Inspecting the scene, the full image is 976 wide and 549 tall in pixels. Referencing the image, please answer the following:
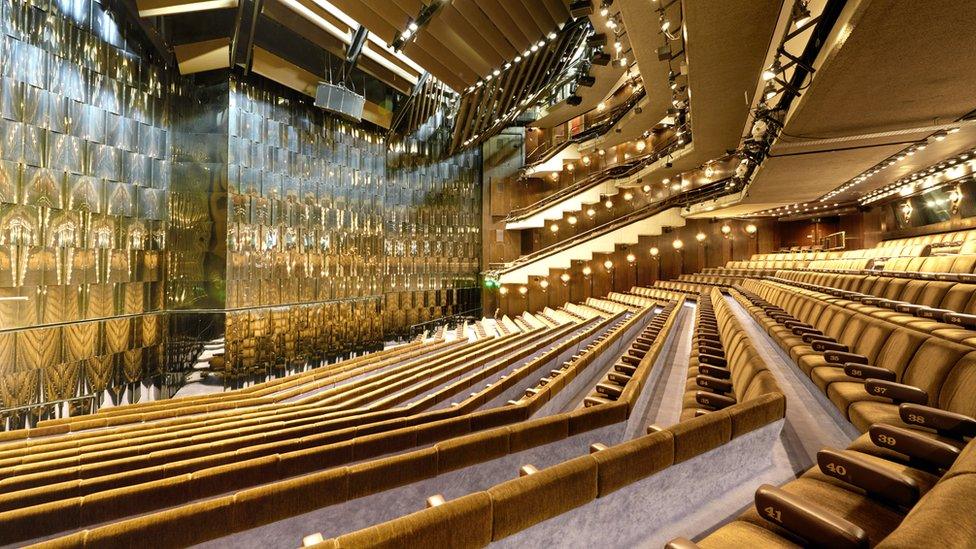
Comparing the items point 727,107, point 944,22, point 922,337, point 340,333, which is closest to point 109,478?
point 922,337

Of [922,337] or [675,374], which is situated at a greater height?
[922,337]

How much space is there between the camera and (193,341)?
3.33 meters

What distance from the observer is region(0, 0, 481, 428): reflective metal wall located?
8.86 ft

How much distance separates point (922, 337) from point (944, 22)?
1040 millimetres

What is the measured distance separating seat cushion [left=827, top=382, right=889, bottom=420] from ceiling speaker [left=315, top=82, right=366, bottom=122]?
167 inches

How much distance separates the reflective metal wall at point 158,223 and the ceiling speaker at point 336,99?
17.0 inches

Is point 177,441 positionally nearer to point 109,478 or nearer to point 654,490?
point 109,478

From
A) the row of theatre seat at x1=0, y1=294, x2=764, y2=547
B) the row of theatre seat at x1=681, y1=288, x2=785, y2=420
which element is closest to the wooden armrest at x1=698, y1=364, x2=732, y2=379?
the row of theatre seat at x1=681, y1=288, x2=785, y2=420

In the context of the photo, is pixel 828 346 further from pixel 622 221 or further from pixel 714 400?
pixel 622 221

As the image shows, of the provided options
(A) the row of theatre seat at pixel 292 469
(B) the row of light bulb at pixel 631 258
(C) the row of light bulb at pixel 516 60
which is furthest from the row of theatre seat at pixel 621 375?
(B) the row of light bulb at pixel 631 258

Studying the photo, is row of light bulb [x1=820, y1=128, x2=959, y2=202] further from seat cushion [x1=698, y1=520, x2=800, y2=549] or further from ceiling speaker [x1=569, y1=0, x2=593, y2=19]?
seat cushion [x1=698, y1=520, x2=800, y2=549]

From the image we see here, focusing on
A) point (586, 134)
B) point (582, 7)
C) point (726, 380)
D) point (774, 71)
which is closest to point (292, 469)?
point (726, 380)

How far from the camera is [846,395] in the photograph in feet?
3.59

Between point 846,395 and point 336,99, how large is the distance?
4304 mm
